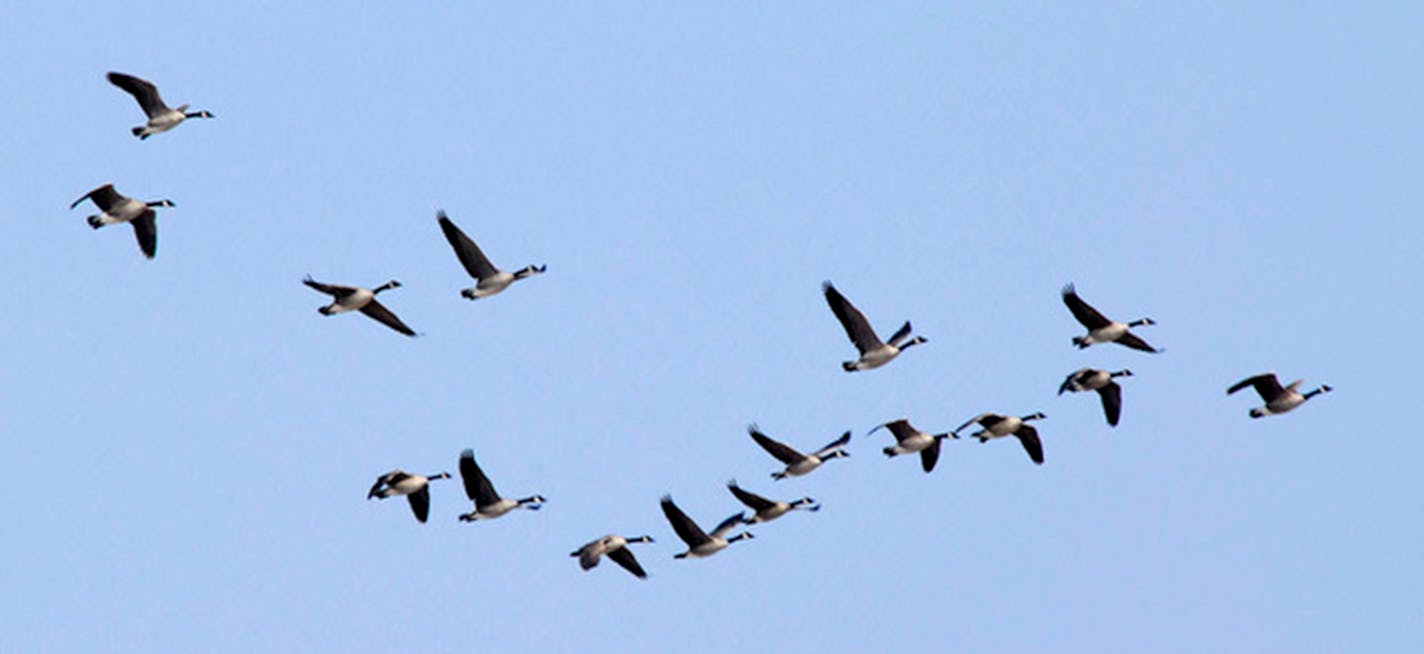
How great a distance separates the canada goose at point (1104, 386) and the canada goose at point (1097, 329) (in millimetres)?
856


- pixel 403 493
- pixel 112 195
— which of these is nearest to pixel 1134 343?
pixel 403 493

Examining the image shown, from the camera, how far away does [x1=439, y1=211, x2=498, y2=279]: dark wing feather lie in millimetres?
69812

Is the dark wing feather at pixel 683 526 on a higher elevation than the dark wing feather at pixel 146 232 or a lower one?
lower

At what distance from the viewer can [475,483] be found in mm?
70562

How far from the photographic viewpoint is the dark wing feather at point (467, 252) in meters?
69.8

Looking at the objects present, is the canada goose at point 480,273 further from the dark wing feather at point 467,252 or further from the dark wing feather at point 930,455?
the dark wing feather at point 930,455

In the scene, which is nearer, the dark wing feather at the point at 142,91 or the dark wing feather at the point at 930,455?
the dark wing feather at the point at 142,91

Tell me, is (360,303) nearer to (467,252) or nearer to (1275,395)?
(467,252)

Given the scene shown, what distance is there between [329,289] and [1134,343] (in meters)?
12.7

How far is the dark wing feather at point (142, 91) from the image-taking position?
2741 inches

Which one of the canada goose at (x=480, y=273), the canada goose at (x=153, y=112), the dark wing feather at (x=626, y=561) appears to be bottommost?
the dark wing feather at (x=626, y=561)

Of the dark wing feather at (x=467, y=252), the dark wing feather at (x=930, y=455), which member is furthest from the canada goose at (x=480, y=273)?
the dark wing feather at (x=930, y=455)

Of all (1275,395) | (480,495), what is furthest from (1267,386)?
(480,495)

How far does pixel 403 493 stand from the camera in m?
70.8
